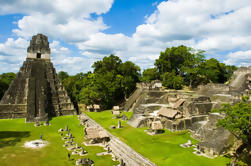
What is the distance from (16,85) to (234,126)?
39877mm

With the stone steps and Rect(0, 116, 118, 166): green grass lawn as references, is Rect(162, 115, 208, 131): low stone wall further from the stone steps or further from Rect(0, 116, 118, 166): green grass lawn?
Rect(0, 116, 118, 166): green grass lawn

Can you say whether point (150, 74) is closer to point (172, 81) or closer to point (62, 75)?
point (172, 81)

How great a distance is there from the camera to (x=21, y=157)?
16.9 meters

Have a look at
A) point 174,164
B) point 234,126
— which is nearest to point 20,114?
point 174,164

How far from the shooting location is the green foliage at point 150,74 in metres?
59.6

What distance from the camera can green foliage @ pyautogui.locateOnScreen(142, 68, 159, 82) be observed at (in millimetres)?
59594

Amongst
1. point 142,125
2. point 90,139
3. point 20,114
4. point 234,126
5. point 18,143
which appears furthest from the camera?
point 20,114

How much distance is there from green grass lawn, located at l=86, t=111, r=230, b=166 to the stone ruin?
54.8 inches

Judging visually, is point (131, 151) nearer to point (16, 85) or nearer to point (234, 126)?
point (234, 126)

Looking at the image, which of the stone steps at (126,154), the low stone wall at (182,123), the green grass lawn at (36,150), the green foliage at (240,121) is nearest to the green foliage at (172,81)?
the low stone wall at (182,123)

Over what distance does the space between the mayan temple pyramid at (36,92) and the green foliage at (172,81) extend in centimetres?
2954

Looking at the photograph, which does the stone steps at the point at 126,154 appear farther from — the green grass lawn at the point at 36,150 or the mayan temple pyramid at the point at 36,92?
the mayan temple pyramid at the point at 36,92

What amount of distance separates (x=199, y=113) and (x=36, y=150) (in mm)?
24166

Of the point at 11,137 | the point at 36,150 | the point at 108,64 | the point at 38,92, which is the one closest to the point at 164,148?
the point at 36,150
